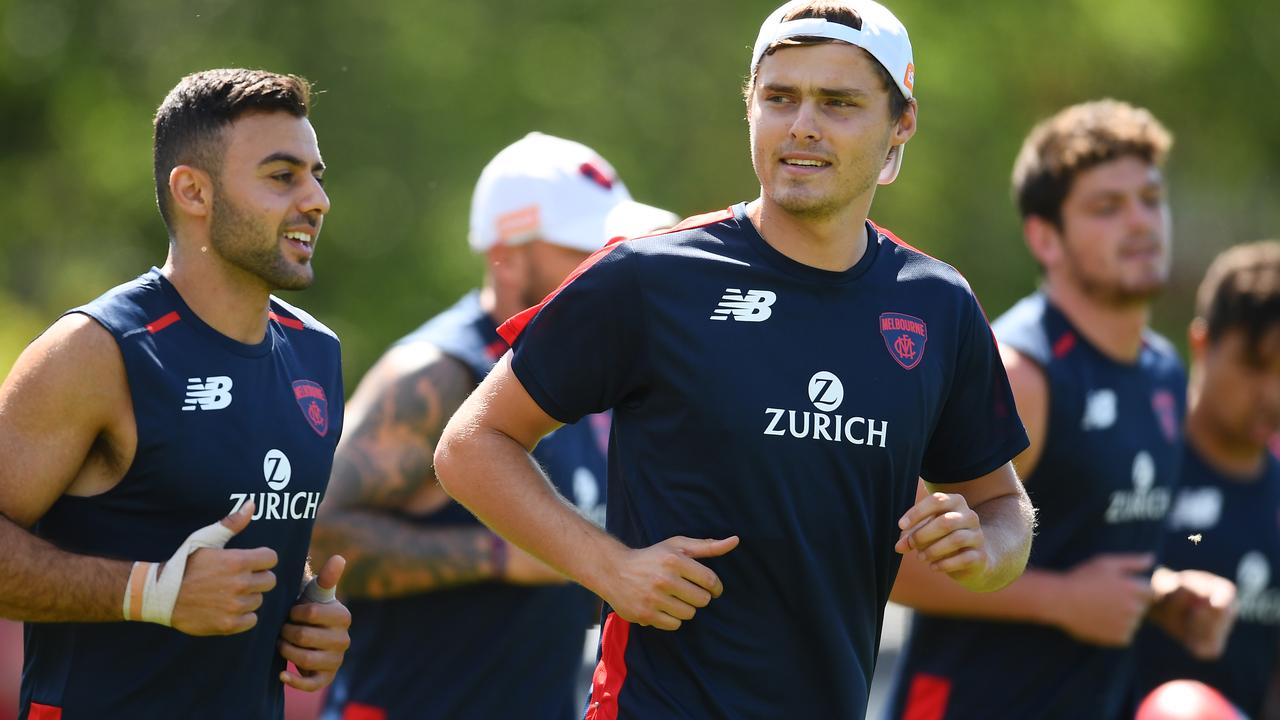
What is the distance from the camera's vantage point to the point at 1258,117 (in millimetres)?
20156

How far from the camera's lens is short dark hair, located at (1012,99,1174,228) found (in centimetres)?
646

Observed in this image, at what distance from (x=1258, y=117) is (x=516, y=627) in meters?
17.3

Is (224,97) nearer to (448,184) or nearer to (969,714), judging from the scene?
(969,714)

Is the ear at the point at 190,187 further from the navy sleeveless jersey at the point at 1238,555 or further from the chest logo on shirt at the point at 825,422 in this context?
the navy sleeveless jersey at the point at 1238,555

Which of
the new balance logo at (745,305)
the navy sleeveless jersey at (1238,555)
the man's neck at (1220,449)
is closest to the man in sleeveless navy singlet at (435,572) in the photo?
the new balance logo at (745,305)

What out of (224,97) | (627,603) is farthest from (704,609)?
(224,97)

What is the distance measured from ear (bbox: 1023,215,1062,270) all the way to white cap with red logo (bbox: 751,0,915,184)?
97.5 inches

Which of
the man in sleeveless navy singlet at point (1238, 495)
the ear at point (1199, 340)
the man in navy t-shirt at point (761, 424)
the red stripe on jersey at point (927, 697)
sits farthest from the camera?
the ear at point (1199, 340)

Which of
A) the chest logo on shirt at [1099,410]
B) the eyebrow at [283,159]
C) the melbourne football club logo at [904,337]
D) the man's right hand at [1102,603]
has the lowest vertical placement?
the man's right hand at [1102,603]

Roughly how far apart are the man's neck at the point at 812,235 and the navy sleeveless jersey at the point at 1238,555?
147 inches

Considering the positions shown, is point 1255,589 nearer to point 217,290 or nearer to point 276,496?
point 276,496

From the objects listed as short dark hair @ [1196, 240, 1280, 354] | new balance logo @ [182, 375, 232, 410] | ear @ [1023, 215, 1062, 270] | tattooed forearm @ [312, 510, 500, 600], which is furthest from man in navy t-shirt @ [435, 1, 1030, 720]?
short dark hair @ [1196, 240, 1280, 354]

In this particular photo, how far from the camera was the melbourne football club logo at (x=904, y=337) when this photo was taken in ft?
13.1

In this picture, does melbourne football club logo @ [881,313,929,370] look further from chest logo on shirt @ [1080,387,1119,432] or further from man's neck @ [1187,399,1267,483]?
man's neck @ [1187,399,1267,483]
